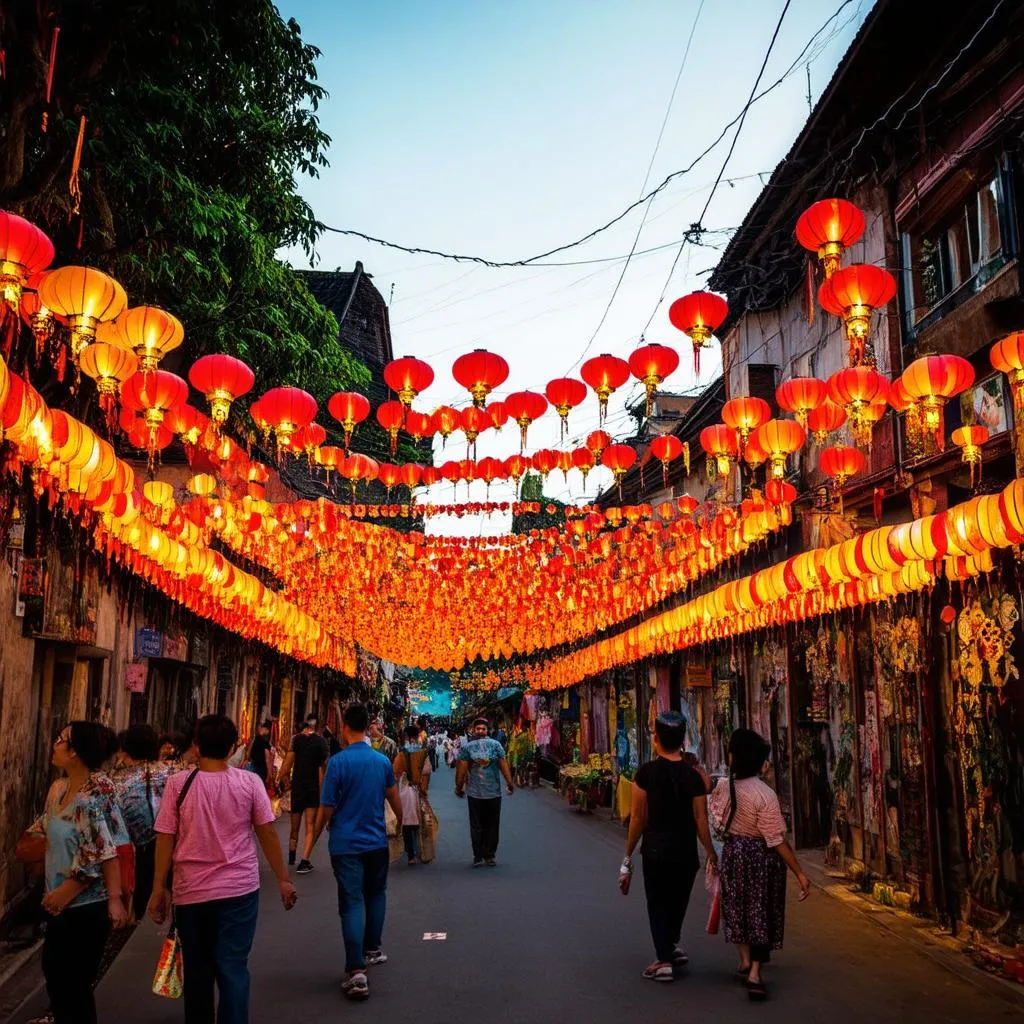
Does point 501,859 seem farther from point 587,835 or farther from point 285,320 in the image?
point 285,320

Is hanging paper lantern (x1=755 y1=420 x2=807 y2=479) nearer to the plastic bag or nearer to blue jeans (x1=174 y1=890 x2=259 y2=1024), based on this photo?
the plastic bag

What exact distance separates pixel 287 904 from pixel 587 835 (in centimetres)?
1320

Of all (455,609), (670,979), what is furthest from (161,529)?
(455,609)

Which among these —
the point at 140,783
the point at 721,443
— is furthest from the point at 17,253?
the point at 721,443

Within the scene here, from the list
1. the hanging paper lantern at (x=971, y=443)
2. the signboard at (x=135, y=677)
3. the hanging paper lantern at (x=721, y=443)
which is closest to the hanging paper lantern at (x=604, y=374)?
the hanging paper lantern at (x=721, y=443)

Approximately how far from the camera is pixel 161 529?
38.1 ft

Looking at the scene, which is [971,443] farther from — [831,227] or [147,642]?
[147,642]

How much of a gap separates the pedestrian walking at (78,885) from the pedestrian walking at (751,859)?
426cm

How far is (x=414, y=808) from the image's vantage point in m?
13.3

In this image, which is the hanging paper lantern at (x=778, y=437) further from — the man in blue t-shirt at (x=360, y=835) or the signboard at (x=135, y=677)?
the signboard at (x=135, y=677)

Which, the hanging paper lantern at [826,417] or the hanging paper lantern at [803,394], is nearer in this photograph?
the hanging paper lantern at [803,394]

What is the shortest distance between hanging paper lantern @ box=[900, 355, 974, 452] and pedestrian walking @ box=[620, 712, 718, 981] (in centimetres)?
359

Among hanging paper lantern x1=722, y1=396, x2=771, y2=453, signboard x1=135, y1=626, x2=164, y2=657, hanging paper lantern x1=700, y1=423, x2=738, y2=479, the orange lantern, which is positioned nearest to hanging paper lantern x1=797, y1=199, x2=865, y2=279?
hanging paper lantern x1=722, y1=396, x2=771, y2=453

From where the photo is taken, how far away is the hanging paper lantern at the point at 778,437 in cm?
1082
